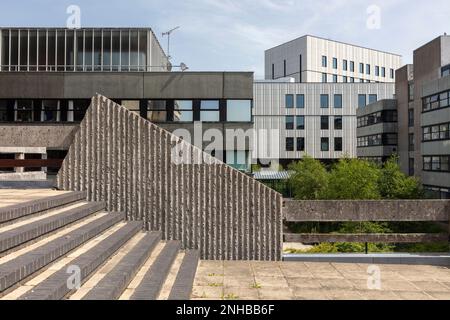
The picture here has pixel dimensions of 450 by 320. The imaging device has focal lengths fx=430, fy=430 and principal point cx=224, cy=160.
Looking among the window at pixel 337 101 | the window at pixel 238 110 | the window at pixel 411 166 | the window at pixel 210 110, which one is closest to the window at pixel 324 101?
the window at pixel 337 101

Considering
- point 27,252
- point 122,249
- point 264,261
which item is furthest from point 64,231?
point 264,261

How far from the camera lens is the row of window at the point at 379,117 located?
54.8 meters

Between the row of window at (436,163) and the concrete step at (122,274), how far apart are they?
124 feet

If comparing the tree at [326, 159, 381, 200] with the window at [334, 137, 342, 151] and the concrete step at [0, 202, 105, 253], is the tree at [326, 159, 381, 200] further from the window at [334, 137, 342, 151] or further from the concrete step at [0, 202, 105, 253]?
the window at [334, 137, 342, 151]

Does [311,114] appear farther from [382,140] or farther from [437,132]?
[437,132]

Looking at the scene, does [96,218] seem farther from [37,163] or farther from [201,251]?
[37,163]

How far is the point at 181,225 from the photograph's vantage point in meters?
10.5

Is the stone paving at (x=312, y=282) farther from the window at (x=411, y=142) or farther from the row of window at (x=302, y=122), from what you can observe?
the row of window at (x=302, y=122)

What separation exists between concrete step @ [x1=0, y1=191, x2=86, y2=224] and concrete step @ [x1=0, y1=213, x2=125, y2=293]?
2.71ft

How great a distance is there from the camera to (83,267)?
247 inches

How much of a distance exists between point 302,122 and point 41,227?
2442 inches

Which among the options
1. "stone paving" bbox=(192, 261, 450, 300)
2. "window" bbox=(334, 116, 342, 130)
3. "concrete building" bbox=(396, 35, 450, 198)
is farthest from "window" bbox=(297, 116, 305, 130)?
"stone paving" bbox=(192, 261, 450, 300)

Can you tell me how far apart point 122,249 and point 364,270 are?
17.0 ft

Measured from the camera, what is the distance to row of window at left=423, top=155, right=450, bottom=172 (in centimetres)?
3997
